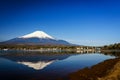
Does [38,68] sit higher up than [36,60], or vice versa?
[36,60]

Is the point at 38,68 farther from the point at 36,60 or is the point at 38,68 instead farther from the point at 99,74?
the point at 36,60

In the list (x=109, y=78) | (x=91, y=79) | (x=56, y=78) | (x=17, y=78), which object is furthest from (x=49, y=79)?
(x=109, y=78)

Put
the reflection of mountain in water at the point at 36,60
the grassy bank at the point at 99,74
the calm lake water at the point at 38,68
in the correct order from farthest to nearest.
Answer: the reflection of mountain in water at the point at 36,60 → the calm lake water at the point at 38,68 → the grassy bank at the point at 99,74

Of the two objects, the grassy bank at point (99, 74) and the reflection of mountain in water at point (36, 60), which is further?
the reflection of mountain in water at point (36, 60)

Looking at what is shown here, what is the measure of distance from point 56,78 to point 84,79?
12.9 ft

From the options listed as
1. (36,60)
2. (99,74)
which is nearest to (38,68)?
(99,74)

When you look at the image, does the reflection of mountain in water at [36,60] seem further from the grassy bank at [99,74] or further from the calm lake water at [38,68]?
the grassy bank at [99,74]

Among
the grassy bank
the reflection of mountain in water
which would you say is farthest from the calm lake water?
the grassy bank

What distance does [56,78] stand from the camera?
86.9 feet

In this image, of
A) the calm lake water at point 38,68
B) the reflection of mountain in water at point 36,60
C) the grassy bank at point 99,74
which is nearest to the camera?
the grassy bank at point 99,74

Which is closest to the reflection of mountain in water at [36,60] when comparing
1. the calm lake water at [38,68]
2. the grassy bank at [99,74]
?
the calm lake water at [38,68]

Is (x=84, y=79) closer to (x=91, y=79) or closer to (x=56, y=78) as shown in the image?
(x=91, y=79)

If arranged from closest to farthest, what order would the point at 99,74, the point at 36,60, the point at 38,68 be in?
1. the point at 99,74
2. the point at 38,68
3. the point at 36,60

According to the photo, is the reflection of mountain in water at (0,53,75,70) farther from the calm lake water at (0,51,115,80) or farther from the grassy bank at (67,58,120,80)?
the grassy bank at (67,58,120,80)
